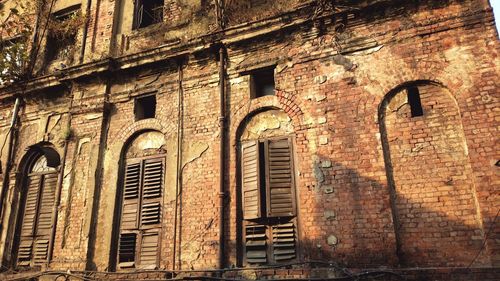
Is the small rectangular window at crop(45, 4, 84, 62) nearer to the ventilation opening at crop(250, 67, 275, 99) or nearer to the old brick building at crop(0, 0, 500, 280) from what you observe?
the old brick building at crop(0, 0, 500, 280)

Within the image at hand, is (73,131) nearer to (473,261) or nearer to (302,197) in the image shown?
(302,197)

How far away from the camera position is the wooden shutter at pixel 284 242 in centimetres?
666

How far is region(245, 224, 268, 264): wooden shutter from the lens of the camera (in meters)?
6.84

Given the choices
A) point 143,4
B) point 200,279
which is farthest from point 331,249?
point 143,4

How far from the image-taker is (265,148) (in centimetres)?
736

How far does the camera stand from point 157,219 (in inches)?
306

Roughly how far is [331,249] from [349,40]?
3799 millimetres

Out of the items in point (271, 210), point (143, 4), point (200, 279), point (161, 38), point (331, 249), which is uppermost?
point (143, 4)

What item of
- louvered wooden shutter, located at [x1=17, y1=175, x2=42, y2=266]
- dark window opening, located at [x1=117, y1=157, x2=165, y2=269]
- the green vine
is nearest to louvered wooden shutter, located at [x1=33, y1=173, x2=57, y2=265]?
louvered wooden shutter, located at [x1=17, y1=175, x2=42, y2=266]

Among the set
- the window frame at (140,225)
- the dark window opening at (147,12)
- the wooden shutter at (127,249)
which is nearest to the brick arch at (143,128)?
the window frame at (140,225)

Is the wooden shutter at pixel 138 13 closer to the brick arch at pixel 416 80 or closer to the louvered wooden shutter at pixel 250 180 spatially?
the louvered wooden shutter at pixel 250 180

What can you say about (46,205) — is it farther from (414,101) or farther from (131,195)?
(414,101)

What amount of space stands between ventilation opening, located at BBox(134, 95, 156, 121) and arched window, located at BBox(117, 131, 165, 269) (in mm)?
595

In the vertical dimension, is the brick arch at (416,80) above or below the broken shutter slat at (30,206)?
above
